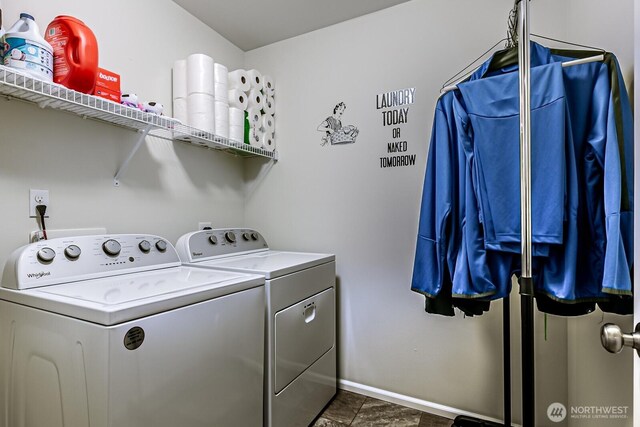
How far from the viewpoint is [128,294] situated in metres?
1.02

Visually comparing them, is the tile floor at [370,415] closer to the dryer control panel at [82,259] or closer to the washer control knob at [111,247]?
the dryer control panel at [82,259]

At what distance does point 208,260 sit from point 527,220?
1.51 m

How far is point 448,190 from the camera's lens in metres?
1.23

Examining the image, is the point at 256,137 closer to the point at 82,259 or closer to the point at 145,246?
the point at 145,246

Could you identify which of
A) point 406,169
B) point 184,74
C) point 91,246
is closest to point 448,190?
point 406,169

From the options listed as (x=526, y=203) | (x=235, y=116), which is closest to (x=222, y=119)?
(x=235, y=116)

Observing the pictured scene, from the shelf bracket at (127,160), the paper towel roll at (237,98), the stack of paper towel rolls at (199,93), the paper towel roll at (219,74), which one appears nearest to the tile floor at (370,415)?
the shelf bracket at (127,160)

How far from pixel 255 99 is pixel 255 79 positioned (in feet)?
0.45

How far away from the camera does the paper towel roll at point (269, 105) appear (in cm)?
228

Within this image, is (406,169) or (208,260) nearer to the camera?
(208,260)

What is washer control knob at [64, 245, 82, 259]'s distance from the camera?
1.24m

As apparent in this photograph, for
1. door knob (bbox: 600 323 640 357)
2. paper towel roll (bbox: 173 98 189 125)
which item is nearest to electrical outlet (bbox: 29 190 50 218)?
paper towel roll (bbox: 173 98 189 125)

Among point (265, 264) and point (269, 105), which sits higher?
point (269, 105)

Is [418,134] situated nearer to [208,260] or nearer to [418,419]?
[208,260]
